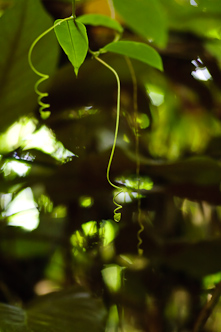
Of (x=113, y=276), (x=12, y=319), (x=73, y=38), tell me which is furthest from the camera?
(x=113, y=276)

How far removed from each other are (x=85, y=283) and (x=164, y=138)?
1.22 feet

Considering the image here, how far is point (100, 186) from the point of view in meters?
0.55

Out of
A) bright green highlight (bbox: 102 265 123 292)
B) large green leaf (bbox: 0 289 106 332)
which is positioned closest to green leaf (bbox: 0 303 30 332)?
large green leaf (bbox: 0 289 106 332)

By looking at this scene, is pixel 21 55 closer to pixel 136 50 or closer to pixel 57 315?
pixel 136 50

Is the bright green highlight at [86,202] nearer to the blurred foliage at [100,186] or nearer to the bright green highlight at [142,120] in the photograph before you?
the blurred foliage at [100,186]

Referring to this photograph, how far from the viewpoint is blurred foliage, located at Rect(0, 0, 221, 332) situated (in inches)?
18.5

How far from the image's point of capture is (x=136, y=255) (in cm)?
62

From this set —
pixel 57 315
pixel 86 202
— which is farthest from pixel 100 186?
pixel 57 315

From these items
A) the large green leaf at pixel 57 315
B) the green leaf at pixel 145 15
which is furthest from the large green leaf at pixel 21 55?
the large green leaf at pixel 57 315

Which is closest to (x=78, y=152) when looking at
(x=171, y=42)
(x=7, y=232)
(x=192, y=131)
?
(x=7, y=232)

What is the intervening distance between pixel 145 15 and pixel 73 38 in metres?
0.12

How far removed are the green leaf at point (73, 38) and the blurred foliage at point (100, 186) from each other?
0.12 m

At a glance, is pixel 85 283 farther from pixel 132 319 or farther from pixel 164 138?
pixel 164 138

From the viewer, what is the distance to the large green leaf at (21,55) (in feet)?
1.47
